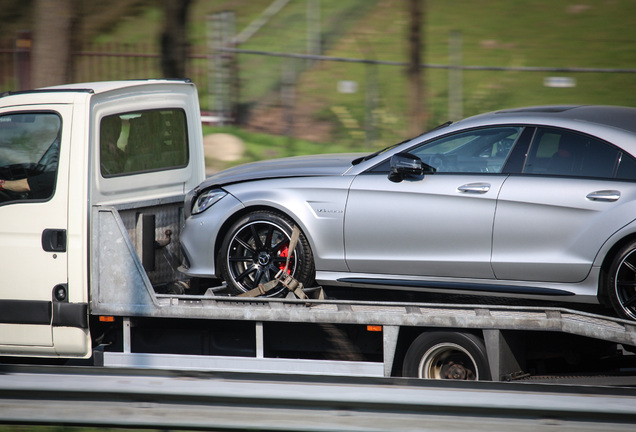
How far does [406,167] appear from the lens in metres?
5.21

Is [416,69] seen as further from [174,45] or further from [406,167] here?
[406,167]

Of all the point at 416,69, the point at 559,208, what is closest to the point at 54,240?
the point at 559,208


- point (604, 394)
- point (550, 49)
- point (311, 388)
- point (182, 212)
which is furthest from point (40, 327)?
point (550, 49)

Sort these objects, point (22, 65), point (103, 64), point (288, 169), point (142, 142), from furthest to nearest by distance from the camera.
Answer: point (103, 64), point (22, 65), point (142, 142), point (288, 169)

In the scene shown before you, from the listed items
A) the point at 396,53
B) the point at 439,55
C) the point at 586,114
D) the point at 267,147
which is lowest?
the point at 586,114

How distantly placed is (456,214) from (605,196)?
3.09 feet

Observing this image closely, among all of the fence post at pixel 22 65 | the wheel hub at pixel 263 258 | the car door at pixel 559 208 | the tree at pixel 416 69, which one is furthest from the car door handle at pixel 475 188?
the fence post at pixel 22 65

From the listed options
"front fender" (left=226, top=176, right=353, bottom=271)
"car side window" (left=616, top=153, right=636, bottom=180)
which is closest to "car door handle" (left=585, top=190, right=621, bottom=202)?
"car side window" (left=616, top=153, right=636, bottom=180)

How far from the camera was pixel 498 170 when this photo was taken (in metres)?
5.17

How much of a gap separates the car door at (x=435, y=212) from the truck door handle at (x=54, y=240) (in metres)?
1.98

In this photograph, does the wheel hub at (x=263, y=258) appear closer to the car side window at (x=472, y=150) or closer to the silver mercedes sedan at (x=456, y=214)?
the silver mercedes sedan at (x=456, y=214)

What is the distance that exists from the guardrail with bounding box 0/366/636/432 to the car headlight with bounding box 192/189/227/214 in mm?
2105

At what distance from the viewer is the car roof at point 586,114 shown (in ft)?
16.4

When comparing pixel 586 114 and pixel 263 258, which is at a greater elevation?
pixel 586 114
